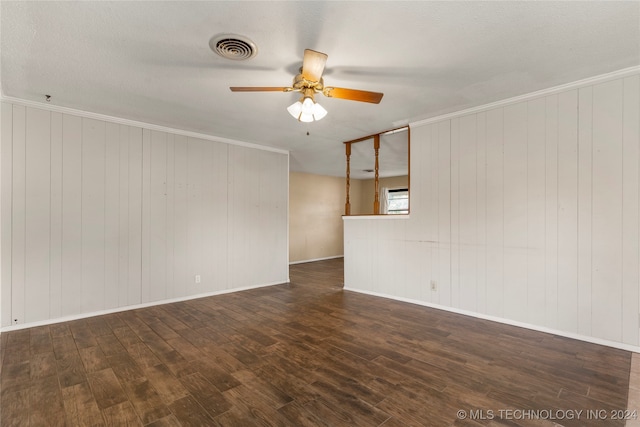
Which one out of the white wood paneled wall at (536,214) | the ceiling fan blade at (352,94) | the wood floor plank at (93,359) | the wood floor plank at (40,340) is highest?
the ceiling fan blade at (352,94)

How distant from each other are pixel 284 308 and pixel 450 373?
7.25 feet

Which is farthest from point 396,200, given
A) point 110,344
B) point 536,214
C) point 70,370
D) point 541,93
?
point 70,370

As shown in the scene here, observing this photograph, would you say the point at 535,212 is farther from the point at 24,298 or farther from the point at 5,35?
the point at 24,298

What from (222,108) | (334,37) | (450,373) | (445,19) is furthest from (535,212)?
(222,108)

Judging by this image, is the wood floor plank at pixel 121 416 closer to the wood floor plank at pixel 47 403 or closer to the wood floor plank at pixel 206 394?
the wood floor plank at pixel 47 403

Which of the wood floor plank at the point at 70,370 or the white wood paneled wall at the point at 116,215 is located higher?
the white wood paneled wall at the point at 116,215

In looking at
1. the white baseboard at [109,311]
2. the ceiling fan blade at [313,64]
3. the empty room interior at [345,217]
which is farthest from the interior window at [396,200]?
the ceiling fan blade at [313,64]

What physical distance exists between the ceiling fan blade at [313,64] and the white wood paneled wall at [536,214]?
88.9 inches

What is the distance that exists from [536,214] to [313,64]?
2750 mm

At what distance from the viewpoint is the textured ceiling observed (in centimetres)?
186

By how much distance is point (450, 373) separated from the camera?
222 centimetres

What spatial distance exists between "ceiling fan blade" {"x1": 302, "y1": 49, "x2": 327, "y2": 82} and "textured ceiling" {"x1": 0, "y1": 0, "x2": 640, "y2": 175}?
15cm

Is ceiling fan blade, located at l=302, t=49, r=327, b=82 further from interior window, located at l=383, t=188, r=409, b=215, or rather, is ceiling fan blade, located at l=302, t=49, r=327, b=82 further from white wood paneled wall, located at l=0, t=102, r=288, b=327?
interior window, located at l=383, t=188, r=409, b=215

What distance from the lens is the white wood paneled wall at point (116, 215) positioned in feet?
10.6
